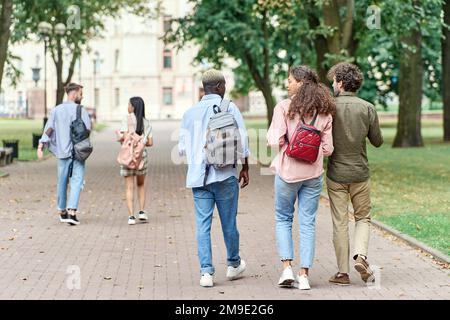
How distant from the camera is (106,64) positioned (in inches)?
3967

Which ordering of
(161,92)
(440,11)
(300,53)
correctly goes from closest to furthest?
1. (440,11)
2. (300,53)
3. (161,92)

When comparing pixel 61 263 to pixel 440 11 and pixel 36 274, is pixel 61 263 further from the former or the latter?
pixel 440 11

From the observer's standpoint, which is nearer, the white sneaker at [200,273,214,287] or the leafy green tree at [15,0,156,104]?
the white sneaker at [200,273,214,287]

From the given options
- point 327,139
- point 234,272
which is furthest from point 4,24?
point 327,139

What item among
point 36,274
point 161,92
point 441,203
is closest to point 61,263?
point 36,274

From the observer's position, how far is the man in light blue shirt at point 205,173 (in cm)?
955

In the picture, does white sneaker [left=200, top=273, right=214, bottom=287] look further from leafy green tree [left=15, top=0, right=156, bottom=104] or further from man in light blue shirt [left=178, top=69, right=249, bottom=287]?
leafy green tree [left=15, top=0, right=156, bottom=104]

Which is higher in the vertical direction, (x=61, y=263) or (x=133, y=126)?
(x=133, y=126)

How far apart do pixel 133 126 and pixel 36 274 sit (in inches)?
185

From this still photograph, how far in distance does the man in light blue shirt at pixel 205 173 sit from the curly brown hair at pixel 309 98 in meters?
0.55

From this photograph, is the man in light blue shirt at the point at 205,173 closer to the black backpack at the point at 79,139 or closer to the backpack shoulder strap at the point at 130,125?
the backpack shoulder strap at the point at 130,125

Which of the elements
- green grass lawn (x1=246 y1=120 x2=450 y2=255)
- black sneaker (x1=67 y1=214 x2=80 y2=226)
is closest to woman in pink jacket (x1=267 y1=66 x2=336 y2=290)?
green grass lawn (x1=246 y1=120 x2=450 y2=255)

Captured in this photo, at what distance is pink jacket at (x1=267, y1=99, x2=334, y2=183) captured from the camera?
9.28 meters
